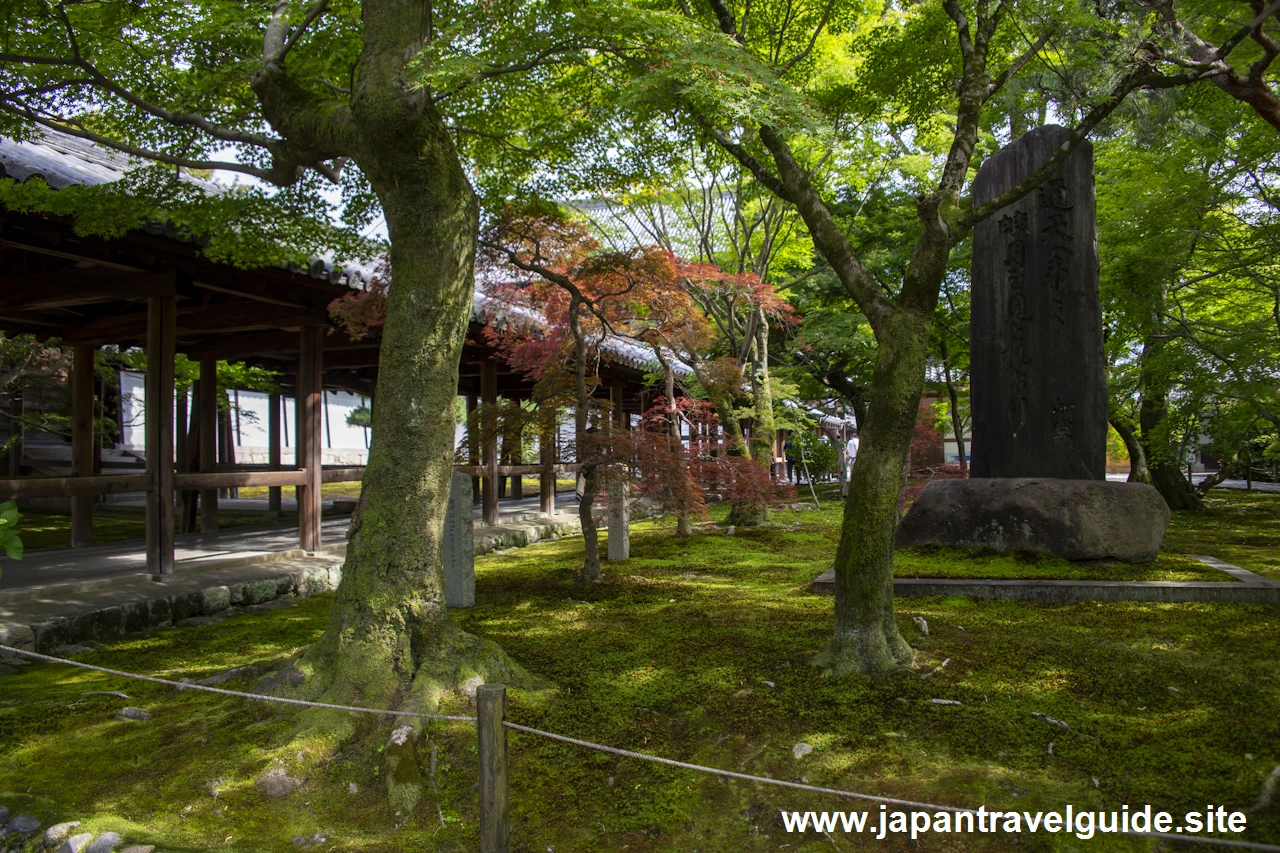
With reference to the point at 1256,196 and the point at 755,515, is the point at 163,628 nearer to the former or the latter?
the point at 755,515

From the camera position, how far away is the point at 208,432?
10695 millimetres

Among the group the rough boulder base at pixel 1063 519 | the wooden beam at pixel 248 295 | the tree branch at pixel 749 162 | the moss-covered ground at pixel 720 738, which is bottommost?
the moss-covered ground at pixel 720 738

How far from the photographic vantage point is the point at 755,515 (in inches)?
517

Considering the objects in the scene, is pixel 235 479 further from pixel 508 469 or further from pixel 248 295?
pixel 508 469

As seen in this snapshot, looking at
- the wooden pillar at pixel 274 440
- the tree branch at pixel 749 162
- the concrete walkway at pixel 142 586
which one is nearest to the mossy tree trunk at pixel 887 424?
the tree branch at pixel 749 162

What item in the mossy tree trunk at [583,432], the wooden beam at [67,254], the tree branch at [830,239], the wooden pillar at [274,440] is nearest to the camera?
the tree branch at [830,239]

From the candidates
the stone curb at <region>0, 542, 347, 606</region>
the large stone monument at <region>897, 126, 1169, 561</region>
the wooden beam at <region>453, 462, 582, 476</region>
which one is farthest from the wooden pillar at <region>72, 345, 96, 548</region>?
the large stone monument at <region>897, 126, 1169, 561</region>

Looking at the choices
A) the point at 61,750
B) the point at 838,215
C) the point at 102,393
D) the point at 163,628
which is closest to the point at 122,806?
the point at 61,750

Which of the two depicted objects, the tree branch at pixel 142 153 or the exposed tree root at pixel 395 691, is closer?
the exposed tree root at pixel 395 691

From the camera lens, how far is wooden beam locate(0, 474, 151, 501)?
6.12 m

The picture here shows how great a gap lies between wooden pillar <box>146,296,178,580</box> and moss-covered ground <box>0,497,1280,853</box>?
1.45m

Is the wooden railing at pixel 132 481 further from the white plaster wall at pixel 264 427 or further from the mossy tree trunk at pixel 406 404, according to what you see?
the white plaster wall at pixel 264 427

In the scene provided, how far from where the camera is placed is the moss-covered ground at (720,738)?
3225mm

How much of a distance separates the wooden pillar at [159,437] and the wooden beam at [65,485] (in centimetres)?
15
